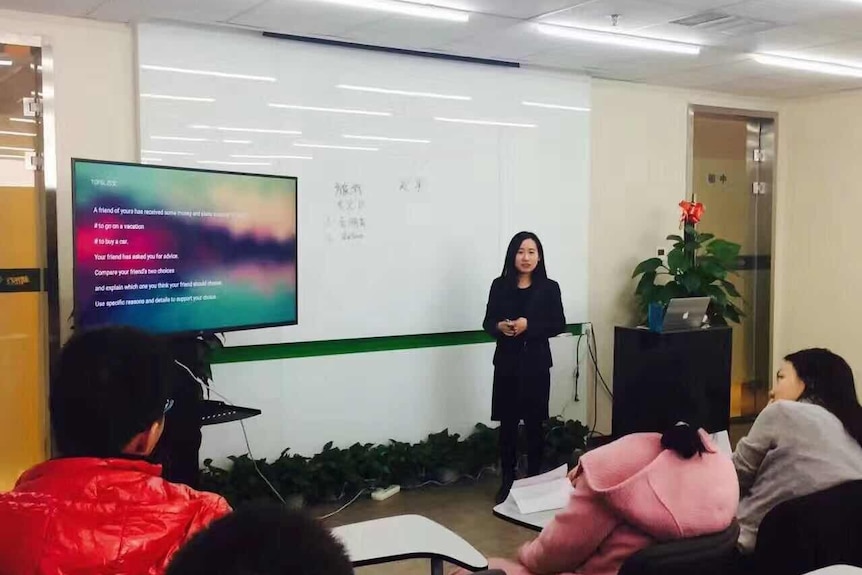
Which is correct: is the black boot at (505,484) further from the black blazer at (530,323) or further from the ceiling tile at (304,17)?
the ceiling tile at (304,17)

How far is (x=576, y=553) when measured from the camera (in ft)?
7.00

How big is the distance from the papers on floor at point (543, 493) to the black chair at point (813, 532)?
0.55 metres

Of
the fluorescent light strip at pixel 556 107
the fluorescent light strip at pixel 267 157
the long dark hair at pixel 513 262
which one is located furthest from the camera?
the fluorescent light strip at pixel 556 107

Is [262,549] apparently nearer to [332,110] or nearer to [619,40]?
[332,110]

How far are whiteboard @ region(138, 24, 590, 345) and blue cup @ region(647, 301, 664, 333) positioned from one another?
1.89 ft

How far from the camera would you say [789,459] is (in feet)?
8.36

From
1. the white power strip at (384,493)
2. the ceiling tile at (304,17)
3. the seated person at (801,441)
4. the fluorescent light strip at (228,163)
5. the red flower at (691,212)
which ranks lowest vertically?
the white power strip at (384,493)

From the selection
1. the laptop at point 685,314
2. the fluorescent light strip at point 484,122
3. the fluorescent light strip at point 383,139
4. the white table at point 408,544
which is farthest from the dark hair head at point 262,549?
the laptop at point 685,314

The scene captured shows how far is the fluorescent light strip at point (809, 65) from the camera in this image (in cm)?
558

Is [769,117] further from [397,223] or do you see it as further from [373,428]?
[373,428]

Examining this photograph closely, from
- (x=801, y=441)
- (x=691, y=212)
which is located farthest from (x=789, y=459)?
(x=691, y=212)

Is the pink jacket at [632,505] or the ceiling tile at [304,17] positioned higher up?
the ceiling tile at [304,17]

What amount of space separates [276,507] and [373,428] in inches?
178

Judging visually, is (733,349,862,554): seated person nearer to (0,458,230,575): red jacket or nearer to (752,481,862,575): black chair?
(752,481,862,575): black chair
